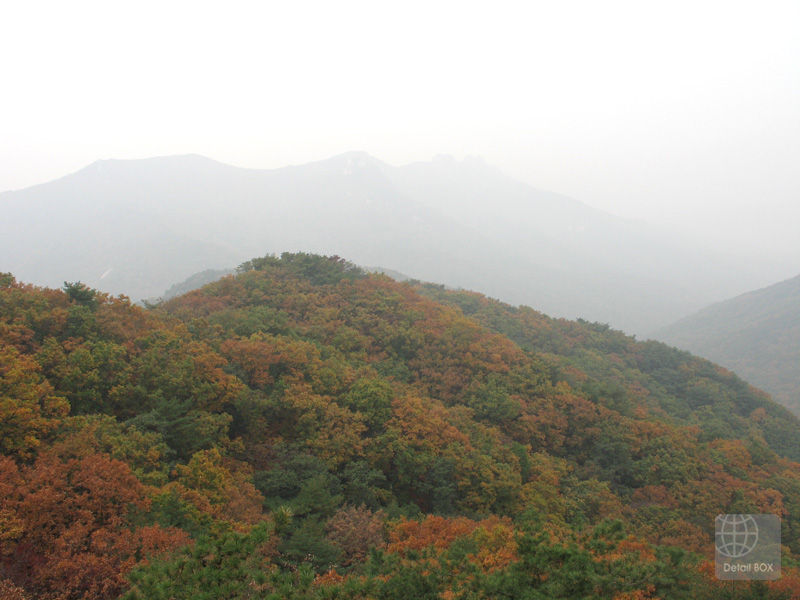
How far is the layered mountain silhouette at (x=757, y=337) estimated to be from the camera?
6281cm

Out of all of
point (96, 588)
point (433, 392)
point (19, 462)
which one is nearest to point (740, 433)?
point (433, 392)

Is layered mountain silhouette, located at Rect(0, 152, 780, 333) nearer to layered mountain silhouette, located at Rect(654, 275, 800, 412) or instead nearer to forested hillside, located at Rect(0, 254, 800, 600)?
layered mountain silhouette, located at Rect(654, 275, 800, 412)

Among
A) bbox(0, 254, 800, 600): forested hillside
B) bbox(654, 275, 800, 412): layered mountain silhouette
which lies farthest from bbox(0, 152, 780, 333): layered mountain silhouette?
bbox(0, 254, 800, 600): forested hillside

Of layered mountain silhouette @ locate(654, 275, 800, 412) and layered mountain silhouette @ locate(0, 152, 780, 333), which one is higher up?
layered mountain silhouette @ locate(0, 152, 780, 333)

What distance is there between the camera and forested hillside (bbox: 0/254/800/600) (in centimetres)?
658

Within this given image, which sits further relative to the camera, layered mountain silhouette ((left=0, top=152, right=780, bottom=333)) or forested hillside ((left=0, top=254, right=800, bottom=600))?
layered mountain silhouette ((left=0, top=152, right=780, bottom=333))

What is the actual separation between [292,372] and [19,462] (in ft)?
30.4

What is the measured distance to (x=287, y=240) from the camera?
145 meters

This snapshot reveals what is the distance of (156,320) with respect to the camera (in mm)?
17719

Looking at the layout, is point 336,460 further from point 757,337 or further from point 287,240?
point 287,240

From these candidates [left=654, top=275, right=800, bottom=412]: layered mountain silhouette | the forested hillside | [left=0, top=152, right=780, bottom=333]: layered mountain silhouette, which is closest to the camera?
the forested hillside

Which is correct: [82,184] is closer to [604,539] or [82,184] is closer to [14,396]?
[14,396]

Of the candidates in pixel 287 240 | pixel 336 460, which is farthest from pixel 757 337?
pixel 287 240

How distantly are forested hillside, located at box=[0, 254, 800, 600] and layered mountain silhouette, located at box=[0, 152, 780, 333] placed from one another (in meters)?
92.3
